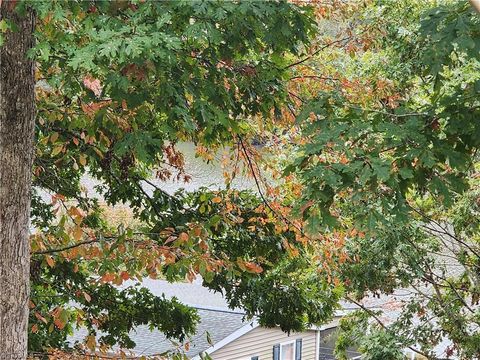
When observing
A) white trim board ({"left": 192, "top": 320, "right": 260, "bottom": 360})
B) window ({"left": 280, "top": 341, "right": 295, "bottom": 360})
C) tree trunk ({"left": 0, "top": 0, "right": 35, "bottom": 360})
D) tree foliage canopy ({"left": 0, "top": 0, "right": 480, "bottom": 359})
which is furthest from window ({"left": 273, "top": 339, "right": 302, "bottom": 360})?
tree trunk ({"left": 0, "top": 0, "right": 35, "bottom": 360})

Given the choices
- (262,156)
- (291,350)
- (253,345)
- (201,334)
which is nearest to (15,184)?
(262,156)

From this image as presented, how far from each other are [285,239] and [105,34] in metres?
3.65

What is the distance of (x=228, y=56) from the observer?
14.1 ft

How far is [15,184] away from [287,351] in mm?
9066

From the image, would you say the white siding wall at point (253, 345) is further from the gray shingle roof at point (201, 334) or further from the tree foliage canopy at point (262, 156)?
the tree foliage canopy at point (262, 156)

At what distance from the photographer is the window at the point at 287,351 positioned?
Result: 12562 millimetres

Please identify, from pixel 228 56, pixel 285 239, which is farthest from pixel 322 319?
pixel 228 56

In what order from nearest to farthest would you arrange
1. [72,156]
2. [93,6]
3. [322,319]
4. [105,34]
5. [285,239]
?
1. [105,34]
2. [93,6]
3. [72,156]
4. [285,239]
5. [322,319]

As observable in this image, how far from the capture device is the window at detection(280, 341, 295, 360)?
1256cm

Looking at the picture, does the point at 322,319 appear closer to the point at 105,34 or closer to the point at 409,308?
the point at 409,308

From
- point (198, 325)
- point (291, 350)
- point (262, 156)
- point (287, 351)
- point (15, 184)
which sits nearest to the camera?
point (15, 184)

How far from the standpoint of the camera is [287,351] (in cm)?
1277

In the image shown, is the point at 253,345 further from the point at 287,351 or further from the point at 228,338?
the point at 287,351

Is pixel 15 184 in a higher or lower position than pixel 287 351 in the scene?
higher
